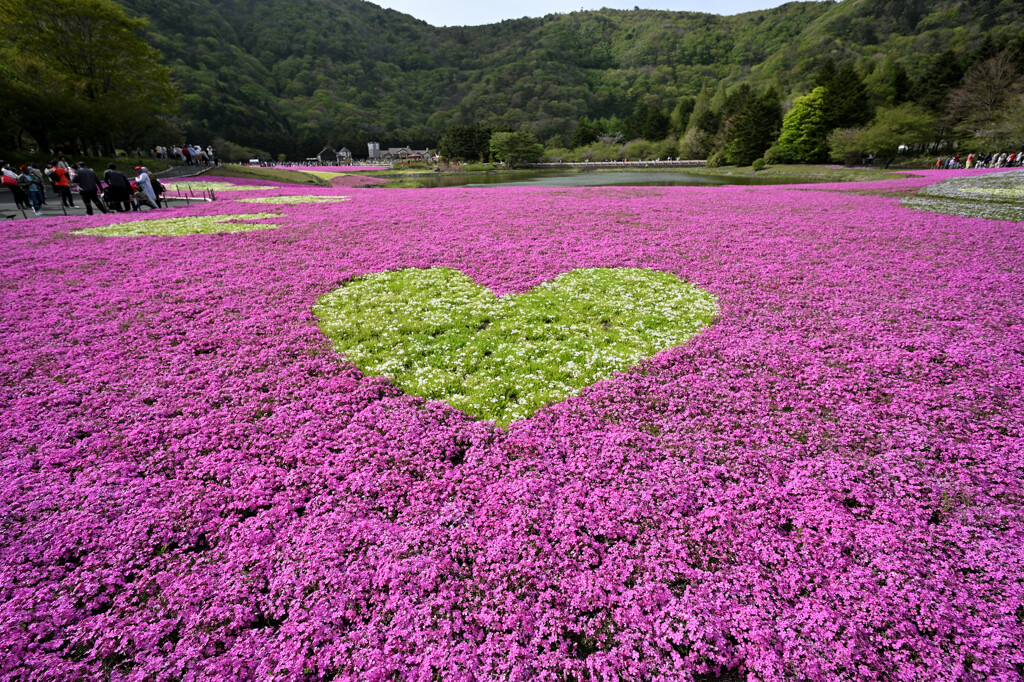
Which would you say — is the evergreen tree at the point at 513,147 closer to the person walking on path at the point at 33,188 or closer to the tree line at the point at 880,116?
the tree line at the point at 880,116

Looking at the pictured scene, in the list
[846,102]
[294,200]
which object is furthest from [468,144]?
[294,200]

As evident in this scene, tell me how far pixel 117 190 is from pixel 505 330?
97.9 feet

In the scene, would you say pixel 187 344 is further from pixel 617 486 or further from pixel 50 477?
pixel 617 486

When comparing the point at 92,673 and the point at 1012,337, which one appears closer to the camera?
the point at 92,673

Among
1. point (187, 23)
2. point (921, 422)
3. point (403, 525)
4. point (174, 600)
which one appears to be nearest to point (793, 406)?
point (921, 422)

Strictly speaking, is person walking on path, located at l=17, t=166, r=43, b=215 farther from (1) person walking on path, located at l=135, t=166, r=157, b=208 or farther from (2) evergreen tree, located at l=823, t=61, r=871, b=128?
(2) evergreen tree, located at l=823, t=61, r=871, b=128

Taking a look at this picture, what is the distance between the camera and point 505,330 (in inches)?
399

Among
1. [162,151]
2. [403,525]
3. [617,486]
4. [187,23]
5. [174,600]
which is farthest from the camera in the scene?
[187,23]

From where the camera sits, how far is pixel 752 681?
361 centimetres

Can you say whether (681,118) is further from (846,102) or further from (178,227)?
(178,227)

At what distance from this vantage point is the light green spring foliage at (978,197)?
24163mm

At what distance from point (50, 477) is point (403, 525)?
5.01 m

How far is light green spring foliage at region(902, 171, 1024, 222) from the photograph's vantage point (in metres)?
24.2

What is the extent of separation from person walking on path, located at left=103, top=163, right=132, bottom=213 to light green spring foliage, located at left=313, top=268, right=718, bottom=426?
22.9m
